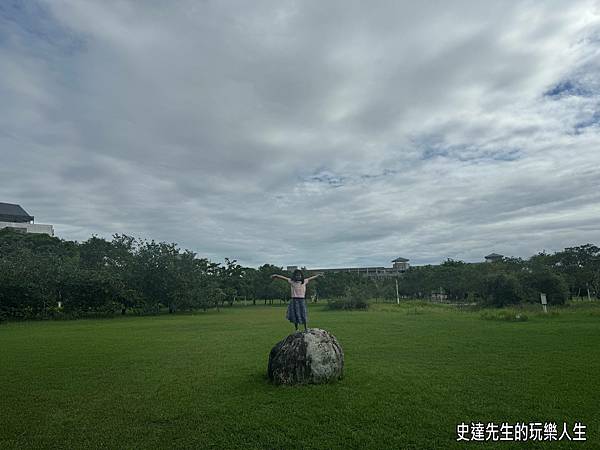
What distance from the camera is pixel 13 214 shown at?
76875 mm

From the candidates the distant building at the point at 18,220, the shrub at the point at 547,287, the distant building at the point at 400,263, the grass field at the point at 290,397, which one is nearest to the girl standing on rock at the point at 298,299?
the grass field at the point at 290,397

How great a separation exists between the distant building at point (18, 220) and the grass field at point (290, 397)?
71.0m

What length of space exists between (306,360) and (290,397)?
1.02 m

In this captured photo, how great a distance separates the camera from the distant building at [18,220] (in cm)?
7331

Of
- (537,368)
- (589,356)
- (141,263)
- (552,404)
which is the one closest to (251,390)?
(552,404)

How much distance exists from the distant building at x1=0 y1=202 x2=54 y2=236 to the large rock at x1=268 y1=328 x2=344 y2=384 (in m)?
76.2

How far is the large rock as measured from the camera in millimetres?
8555

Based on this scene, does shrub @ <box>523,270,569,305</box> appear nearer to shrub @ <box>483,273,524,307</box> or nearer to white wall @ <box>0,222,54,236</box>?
shrub @ <box>483,273,524,307</box>

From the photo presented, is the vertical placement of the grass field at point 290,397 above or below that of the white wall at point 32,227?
below

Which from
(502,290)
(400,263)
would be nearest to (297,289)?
(502,290)

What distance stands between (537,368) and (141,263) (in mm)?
36249

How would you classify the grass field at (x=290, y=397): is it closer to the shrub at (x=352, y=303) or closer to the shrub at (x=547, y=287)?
the shrub at (x=547, y=287)

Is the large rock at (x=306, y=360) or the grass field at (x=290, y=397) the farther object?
the large rock at (x=306, y=360)

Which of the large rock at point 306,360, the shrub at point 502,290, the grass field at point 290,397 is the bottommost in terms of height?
the grass field at point 290,397
